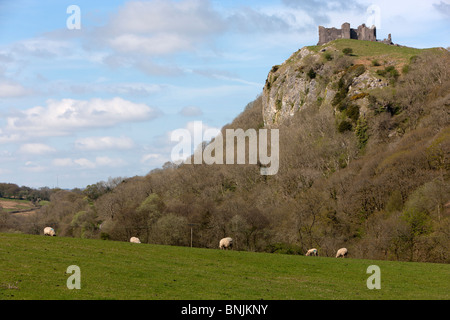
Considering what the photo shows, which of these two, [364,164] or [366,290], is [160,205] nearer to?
[364,164]

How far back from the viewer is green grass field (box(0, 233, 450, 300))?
75.7 feet

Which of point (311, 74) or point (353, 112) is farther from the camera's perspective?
point (311, 74)

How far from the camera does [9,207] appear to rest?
198125 mm

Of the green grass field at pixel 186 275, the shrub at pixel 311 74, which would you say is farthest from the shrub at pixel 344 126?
the green grass field at pixel 186 275

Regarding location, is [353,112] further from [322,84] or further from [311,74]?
[311,74]

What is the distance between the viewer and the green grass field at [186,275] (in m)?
23.1

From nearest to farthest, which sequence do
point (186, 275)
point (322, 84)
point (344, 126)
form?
point (186, 275), point (344, 126), point (322, 84)

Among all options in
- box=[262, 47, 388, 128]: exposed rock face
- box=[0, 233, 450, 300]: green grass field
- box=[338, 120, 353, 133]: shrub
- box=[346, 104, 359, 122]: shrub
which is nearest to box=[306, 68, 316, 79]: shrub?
box=[262, 47, 388, 128]: exposed rock face

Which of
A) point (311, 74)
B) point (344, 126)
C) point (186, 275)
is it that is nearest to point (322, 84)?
point (311, 74)

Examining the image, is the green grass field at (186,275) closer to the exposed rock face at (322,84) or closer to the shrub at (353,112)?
the shrub at (353,112)

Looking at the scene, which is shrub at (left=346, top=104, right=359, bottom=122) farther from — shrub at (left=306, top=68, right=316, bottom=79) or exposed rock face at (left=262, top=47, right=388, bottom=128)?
shrub at (left=306, top=68, right=316, bottom=79)

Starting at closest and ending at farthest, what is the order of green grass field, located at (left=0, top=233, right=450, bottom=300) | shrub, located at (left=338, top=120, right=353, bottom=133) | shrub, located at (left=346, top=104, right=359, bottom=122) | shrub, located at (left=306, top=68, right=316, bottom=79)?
green grass field, located at (left=0, top=233, right=450, bottom=300) → shrub, located at (left=346, top=104, right=359, bottom=122) → shrub, located at (left=338, top=120, right=353, bottom=133) → shrub, located at (left=306, top=68, right=316, bottom=79)

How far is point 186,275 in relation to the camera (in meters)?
29.1

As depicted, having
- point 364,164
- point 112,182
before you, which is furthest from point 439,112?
point 112,182
